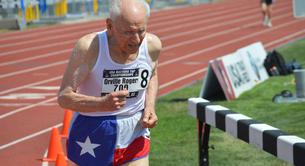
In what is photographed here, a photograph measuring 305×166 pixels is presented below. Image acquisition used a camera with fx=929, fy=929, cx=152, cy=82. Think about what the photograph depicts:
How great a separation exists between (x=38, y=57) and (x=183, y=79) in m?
6.95

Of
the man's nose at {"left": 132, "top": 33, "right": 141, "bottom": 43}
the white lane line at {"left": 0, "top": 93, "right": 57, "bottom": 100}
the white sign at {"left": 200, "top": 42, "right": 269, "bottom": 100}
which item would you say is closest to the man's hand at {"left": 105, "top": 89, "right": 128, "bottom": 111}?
the man's nose at {"left": 132, "top": 33, "right": 141, "bottom": 43}

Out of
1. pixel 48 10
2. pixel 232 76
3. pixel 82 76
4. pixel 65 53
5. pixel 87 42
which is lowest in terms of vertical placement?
pixel 48 10

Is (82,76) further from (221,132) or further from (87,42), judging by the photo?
(221,132)

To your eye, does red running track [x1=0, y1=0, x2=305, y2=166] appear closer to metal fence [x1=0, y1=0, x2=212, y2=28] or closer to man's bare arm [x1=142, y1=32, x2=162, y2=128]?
metal fence [x1=0, y1=0, x2=212, y2=28]

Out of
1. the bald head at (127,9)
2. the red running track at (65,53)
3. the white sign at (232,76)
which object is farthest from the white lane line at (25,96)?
the bald head at (127,9)

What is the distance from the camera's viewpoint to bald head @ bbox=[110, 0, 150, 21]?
5.24m

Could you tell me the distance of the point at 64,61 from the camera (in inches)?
953

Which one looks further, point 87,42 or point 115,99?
point 87,42

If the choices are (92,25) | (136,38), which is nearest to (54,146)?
(136,38)

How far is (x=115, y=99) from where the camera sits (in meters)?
5.29

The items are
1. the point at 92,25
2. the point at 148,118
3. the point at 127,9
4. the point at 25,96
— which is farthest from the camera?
the point at 92,25

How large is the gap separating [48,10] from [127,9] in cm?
3447

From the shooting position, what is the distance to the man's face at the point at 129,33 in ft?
17.2

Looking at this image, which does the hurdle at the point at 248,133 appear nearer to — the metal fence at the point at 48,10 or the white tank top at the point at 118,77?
the white tank top at the point at 118,77
